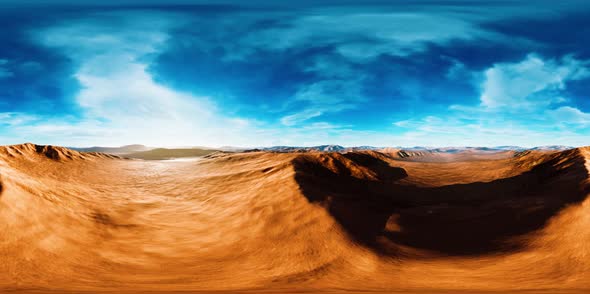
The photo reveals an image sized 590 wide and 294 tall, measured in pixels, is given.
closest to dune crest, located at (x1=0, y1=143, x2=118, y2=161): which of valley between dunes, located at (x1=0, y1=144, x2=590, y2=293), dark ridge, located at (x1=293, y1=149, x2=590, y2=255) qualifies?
valley between dunes, located at (x1=0, y1=144, x2=590, y2=293)

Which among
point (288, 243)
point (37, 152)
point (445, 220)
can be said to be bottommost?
point (288, 243)

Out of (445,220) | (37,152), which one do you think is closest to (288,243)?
(445,220)

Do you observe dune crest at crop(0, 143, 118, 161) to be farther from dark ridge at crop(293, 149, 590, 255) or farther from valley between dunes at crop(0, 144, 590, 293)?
dark ridge at crop(293, 149, 590, 255)

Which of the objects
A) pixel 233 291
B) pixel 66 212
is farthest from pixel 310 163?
pixel 233 291

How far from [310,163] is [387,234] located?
13128 millimetres

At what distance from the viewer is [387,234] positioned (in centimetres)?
1107

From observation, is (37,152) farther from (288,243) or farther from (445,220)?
(445,220)

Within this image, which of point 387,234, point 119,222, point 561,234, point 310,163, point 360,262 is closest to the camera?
point 360,262

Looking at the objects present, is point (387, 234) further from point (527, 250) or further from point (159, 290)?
point (159, 290)

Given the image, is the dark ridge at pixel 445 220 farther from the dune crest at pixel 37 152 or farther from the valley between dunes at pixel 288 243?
the dune crest at pixel 37 152

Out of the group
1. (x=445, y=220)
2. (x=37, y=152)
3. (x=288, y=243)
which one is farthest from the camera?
(x=37, y=152)

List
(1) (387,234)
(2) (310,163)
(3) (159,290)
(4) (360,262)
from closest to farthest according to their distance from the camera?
(3) (159,290) < (4) (360,262) < (1) (387,234) < (2) (310,163)

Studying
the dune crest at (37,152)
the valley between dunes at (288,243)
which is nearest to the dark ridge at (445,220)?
the valley between dunes at (288,243)

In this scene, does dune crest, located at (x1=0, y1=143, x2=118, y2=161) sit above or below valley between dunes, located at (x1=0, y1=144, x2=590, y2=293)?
above
